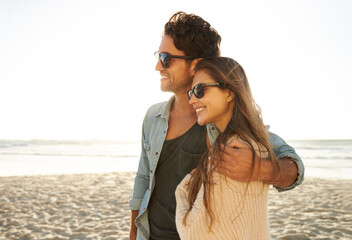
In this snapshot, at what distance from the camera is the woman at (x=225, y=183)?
166cm

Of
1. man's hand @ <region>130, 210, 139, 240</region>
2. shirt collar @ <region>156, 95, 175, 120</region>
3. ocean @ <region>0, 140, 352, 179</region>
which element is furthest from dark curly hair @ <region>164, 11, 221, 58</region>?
ocean @ <region>0, 140, 352, 179</region>

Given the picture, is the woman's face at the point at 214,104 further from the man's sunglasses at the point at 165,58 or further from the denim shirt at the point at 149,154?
the man's sunglasses at the point at 165,58

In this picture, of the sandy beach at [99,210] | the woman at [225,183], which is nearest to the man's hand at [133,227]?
the woman at [225,183]

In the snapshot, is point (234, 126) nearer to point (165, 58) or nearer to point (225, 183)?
point (225, 183)

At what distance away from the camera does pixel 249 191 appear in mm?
1702

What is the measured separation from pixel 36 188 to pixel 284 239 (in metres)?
8.02

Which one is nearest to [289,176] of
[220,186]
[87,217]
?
[220,186]

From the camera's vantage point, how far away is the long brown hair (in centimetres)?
169

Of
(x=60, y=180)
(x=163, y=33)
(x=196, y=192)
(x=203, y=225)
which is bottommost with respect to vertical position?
(x=60, y=180)

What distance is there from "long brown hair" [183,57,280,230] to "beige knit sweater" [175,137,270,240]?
39 mm

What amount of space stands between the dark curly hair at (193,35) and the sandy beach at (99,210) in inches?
183

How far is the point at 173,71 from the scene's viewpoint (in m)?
2.63

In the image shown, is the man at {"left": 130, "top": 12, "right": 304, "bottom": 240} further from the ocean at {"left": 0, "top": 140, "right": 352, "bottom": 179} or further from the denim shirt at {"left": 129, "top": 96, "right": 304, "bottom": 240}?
the ocean at {"left": 0, "top": 140, "right": 352, "bottom": 179}

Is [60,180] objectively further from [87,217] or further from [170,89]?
[170,89]
